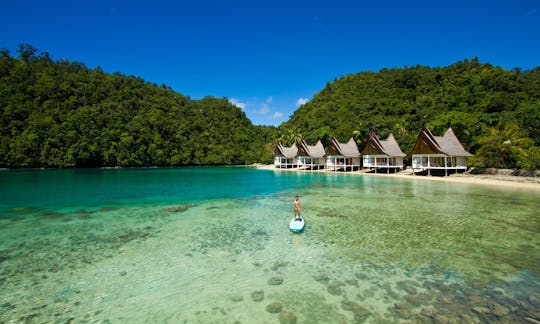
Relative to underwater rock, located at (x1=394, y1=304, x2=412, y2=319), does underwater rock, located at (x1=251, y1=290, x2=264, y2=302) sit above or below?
below

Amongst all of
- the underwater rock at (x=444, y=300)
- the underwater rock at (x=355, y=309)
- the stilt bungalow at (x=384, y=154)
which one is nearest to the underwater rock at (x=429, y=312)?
the underwater rock at (x=444, y=300)

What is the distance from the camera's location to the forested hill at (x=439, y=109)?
23.5m

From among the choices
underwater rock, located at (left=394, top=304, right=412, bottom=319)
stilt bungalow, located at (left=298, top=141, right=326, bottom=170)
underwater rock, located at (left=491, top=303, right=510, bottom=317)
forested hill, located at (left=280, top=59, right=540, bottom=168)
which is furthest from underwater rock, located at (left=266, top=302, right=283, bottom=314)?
stilt bungalow, located at (left=298, top=141, right=326, bottom=170)

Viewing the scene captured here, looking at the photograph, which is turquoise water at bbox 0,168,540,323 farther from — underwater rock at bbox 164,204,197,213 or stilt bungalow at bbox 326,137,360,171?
stilt bungalow at bbox 326,137,360,171

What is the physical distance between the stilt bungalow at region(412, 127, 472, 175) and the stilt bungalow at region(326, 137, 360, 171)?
30.0 ft

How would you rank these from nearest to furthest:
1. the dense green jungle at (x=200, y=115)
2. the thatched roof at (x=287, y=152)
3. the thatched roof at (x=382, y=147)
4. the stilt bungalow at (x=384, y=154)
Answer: the thatched roof at (x=382, y=147) → the stilt bungalow at (x=384, y=154) → the dense green jungle at (x=200, y=115) → the thatched roof at (x=287, y=152)

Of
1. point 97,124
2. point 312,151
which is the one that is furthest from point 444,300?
point 97,124

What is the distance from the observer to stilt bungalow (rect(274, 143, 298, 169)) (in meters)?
47.4

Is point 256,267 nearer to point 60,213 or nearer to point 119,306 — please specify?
point 119,306

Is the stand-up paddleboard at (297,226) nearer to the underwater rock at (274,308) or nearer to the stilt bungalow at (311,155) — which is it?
the underwater rock at (274,308)

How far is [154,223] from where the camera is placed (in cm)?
1011

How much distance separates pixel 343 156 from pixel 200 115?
173 feet

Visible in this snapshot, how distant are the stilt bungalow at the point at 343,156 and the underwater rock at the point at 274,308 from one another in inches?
1293

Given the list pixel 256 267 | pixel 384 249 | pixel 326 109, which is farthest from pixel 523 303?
pixel 326 109
